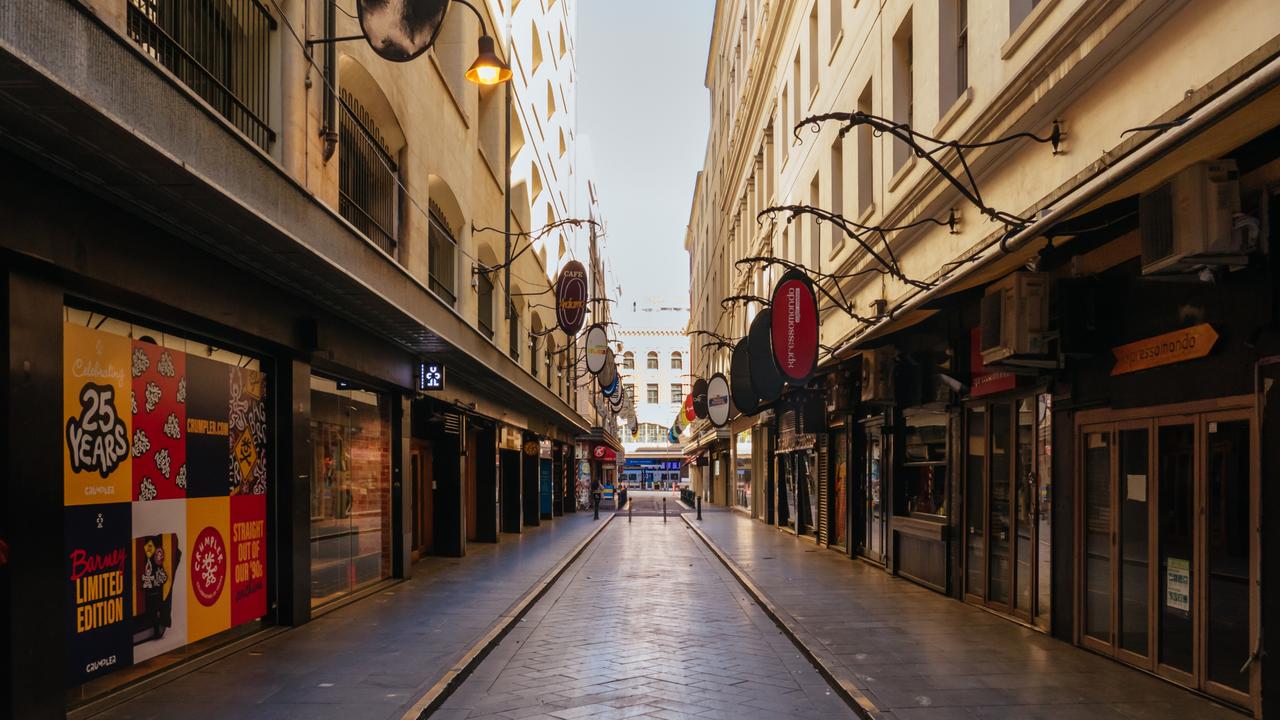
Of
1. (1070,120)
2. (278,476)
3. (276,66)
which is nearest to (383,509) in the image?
(278,476)

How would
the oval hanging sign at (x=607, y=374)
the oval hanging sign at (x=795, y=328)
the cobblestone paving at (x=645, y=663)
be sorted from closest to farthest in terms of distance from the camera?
the cobblestone paving at (x=645, y=663) < the oval hanging sign at (x=795, y=328) < the oval hanging sign at (x=607, y=374)

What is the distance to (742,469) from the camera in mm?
44938

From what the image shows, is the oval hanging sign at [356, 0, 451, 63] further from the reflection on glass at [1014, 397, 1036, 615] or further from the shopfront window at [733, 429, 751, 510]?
the shopfront window at [733, 429, 751, 510]

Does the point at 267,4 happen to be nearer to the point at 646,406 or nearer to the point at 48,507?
the point at 48,507

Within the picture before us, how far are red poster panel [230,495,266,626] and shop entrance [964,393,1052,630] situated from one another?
28.0ft

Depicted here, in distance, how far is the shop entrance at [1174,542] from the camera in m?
7.55

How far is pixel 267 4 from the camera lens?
10.1 meters

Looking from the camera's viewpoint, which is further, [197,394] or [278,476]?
[278,476]

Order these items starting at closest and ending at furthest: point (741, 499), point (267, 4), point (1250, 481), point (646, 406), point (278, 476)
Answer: point (1250, 481) < point (267, 4) < point (278, 476) < point (741, 499) < point (646, 406)

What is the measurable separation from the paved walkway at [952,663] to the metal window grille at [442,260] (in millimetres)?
8241

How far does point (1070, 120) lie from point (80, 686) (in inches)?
374

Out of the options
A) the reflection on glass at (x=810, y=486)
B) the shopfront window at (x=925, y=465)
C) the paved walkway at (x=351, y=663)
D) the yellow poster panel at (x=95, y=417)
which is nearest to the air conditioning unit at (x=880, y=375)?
the shopfront window at (x=925, y=465)

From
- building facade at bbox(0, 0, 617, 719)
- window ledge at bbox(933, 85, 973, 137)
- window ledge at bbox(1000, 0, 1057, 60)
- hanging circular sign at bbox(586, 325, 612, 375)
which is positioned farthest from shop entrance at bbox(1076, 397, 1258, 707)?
hanging circular sign at bbox(586, 325, 612, 375)

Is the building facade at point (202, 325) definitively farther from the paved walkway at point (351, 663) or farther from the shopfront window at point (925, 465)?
the shopfront window at point (925, 465)
